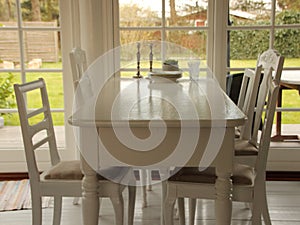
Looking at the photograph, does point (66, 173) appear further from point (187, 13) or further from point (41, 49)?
point (187, 13)

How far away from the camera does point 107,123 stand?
1.64m

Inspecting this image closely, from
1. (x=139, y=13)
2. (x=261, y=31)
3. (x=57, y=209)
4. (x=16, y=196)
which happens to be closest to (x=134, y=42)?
(x=139, y=13)

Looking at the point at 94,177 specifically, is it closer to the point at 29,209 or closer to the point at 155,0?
the point at 29,209

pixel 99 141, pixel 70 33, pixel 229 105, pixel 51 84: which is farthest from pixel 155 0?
pixel 99 141

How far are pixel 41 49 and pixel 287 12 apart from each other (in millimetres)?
2004

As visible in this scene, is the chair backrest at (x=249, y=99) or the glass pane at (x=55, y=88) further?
the glass pane at (x=55, y=88)

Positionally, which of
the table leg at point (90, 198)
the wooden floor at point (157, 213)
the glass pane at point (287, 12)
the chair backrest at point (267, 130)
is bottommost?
the wooden floor at point (157, 213)

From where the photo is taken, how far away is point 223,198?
1.73 metres

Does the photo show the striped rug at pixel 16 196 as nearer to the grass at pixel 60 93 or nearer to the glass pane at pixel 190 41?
the grass at pixel 60 93

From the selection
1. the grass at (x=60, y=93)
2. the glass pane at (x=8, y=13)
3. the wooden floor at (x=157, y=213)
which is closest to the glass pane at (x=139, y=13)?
the grass at (x=60, y=93)

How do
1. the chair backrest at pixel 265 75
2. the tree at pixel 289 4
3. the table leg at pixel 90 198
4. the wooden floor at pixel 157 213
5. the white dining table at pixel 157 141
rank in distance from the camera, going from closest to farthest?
1. the white dining table at pixel 157 141
2. the table leg at pixel 90 198
3. the chair backrest at pixel 265 75
4. the wooden floor at pixel 157 213
5. the tree at pixel 289 4

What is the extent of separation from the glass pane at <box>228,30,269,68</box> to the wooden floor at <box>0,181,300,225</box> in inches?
42.3

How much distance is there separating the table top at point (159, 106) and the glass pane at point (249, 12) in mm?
951

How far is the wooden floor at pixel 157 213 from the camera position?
101 inches
